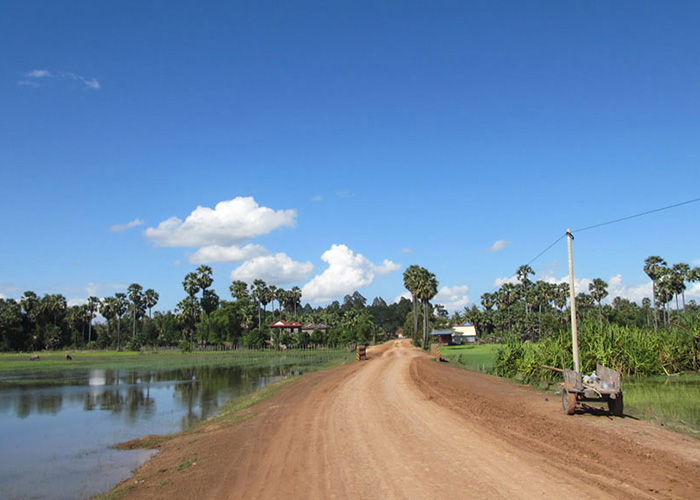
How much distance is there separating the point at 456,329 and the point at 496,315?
12484 mm

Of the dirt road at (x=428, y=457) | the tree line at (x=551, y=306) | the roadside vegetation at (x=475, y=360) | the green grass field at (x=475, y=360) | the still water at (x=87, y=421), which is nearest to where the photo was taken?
the dirt road at (x=428, y=457)

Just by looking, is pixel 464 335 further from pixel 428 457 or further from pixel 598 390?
pixel 428 457

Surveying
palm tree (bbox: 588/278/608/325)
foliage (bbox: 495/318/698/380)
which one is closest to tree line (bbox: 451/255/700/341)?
palm tree (bbox: 588/278/608/325)

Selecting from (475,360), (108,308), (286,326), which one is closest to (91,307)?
(108,308)

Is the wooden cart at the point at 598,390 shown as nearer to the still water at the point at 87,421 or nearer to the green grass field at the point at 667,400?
the green grass field at the point at 667,400

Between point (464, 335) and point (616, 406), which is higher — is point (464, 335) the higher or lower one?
→ the lower one

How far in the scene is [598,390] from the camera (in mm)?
14484

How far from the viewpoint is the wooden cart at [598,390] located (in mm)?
14462

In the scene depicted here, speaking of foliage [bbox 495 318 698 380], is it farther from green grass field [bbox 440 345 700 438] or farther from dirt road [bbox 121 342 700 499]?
dirt road [bbox 121 342 700 499]

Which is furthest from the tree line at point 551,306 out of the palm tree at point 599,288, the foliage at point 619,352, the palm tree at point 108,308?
the palm tree at point 108,308

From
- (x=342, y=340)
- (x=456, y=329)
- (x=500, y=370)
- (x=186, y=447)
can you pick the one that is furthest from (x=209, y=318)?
(x=186, y=447)

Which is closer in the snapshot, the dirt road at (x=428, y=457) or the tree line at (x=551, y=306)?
the dirt road at (x=428, y=457)

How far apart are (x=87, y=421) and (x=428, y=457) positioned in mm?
18304

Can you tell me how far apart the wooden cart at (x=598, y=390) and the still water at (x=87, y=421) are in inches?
496
